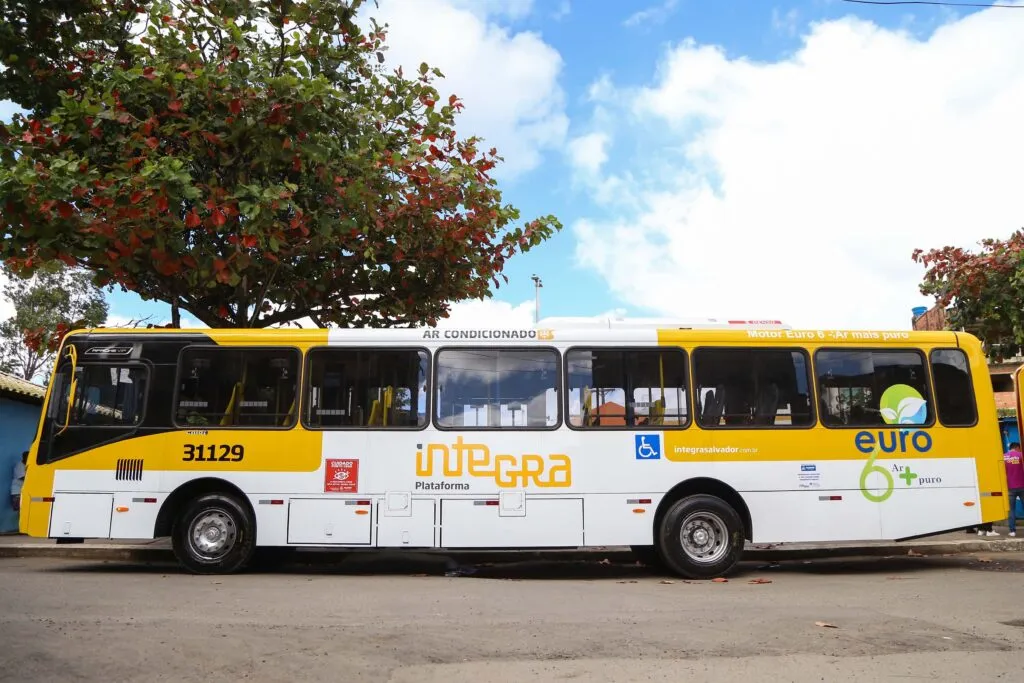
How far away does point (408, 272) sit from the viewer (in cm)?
1300

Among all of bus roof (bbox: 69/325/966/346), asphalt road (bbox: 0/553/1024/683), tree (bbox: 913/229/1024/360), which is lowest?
→ asphalt road (bbox: 0/553/1024/683)

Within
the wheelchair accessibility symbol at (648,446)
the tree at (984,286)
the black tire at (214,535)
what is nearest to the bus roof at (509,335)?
the wheelchair accessibility symbol at (648,446)

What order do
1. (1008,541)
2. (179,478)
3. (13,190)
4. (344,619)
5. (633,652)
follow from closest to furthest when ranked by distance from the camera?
(633,652) < (344,619) < (13,190) < (179,478) < (1008,541)

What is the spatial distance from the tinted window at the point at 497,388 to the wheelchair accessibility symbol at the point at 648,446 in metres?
1.02

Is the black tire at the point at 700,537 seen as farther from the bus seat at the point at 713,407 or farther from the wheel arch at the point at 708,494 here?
the bus seat at the point at 713,407

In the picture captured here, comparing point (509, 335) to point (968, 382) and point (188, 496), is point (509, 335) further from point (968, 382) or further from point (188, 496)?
point (968, 382)

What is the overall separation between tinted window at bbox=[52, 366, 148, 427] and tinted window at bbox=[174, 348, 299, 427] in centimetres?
52

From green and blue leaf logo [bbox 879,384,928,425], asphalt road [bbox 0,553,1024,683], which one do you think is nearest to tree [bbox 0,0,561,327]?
asphalt road [bbox 0,553,1024,683]

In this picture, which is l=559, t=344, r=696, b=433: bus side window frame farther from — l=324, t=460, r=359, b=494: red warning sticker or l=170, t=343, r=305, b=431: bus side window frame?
l=170, t=343, r=305, b=431: bus side window frame

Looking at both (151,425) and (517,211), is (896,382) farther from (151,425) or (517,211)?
(151,425)

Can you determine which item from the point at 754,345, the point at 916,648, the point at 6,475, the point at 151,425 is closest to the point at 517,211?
the point at 754,345

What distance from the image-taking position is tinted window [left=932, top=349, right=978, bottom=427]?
32.3 ft

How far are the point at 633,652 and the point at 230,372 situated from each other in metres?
6.26

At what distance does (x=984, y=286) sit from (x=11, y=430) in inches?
733
